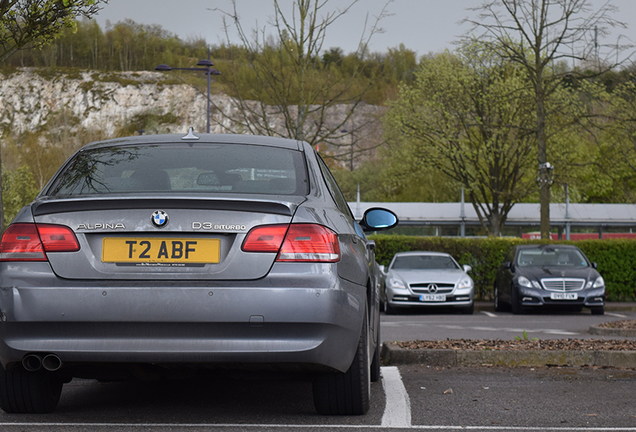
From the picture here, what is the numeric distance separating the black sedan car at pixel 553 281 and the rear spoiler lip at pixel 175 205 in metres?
14.7

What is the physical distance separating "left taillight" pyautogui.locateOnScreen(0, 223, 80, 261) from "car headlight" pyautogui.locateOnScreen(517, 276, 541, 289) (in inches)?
597

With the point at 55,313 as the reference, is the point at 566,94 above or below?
above

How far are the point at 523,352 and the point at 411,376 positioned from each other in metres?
1.12

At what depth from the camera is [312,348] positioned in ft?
13.8

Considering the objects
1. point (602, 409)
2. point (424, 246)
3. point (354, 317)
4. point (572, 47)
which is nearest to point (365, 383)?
point (354, 317)

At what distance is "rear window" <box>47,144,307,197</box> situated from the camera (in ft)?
15.3

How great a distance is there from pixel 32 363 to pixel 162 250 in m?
0.91

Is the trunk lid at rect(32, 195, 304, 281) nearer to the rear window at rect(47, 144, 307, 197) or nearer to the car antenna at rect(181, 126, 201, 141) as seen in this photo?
the rear window at rect(47, 144, 307, 197)

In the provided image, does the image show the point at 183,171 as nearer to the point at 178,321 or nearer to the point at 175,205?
the point at 175,205

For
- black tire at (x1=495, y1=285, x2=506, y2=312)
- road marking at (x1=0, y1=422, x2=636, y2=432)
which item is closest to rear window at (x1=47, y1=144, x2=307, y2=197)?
road marking at (x1=0, y1=422, x2=636, y2=432)

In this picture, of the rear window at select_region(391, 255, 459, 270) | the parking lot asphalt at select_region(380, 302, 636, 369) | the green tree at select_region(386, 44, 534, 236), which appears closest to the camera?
the parking lot asphalt at select_region(380, 302, 636, 369)

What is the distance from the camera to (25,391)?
15.6 ft

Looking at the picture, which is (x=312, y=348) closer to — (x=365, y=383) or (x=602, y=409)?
(x=365, y=383)

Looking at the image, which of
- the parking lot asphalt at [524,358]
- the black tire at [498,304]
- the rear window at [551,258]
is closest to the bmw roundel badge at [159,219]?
the parking lot asphalt at [524,358]
